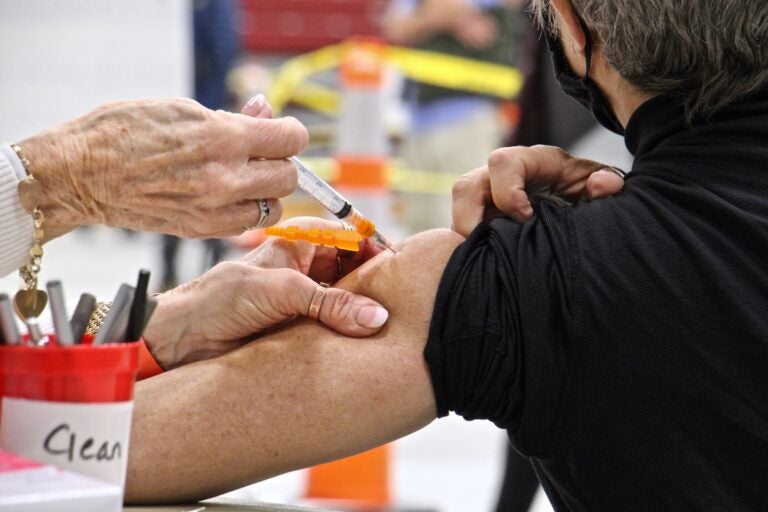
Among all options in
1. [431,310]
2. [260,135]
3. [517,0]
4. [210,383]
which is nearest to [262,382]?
[210,383]

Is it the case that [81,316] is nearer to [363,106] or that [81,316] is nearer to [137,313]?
[137,313]

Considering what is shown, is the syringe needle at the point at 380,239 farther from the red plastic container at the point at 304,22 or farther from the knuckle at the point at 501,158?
the red plastic container at the point at 304,22

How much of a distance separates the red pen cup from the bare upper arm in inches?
11.8

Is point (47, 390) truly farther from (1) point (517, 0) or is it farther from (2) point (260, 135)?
(1) point (517, 0)

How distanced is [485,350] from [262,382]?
257 millimetres

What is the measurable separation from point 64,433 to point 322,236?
21.9 inches

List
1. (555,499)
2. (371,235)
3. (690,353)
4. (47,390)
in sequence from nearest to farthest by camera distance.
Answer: (47,390), (690,353), (555,499), (371,235)

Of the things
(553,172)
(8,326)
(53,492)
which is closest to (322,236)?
(553,172)

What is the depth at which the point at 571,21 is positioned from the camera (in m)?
1.37

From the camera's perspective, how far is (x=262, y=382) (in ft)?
4.32

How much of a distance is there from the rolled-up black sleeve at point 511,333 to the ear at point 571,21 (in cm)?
22

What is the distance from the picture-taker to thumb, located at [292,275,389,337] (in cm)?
134

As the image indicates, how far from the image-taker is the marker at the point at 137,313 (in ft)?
3.30

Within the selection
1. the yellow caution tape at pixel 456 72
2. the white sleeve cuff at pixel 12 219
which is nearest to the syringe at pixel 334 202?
the white sleeve cuff at pixel 12 219
